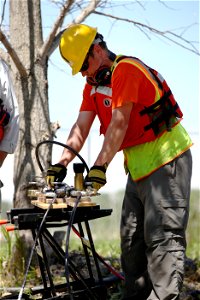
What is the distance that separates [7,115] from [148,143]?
998mm

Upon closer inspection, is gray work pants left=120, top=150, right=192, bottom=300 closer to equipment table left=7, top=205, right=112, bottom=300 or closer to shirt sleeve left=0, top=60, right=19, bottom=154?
equipment table left=7, top=205, right=112, bottom=300

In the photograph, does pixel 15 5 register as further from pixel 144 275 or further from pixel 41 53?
pixel 144 275

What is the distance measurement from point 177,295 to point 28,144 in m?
2.31

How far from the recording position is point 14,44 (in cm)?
566

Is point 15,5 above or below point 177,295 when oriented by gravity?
above

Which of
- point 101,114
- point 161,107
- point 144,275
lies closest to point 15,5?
point 101,114

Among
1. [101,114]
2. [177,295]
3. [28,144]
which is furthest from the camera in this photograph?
[28,144]

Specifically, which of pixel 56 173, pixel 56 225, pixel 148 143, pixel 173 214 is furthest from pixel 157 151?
pixel 56 225

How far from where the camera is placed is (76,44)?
12.3 ft

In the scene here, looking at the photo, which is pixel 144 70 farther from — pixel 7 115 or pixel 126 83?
pixel 7 115

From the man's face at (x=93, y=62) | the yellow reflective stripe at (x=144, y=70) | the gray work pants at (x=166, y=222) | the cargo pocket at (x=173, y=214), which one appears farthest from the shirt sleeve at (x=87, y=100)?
the cargo pocket at (x=173, y=214)

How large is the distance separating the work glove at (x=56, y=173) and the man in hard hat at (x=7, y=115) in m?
0.42

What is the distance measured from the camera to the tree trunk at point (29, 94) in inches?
216

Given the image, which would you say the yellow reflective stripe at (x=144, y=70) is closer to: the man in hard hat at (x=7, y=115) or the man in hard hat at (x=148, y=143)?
the man in hard hat at (x=148, y=143)
